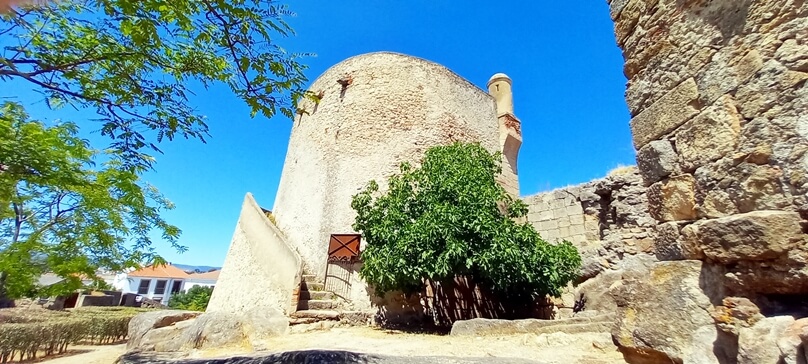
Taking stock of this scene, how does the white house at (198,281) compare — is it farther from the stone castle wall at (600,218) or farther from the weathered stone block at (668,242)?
the weathered stone block at (668,242)

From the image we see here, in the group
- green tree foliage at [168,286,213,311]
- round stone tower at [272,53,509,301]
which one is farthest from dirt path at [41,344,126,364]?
green tree foliage at [168,286,213,311]

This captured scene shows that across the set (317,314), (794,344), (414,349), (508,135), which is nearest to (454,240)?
(414,349)

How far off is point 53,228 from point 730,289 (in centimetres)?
1699

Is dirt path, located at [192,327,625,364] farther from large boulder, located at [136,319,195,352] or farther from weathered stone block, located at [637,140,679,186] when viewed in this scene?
weathered stone block, located at [637,140,679,186]

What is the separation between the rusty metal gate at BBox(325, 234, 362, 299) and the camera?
359 inches

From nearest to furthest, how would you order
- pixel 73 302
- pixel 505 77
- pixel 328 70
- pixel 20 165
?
pixel 20 165 → pixel 328 70 → pixel 505 77 → pixel 73 302

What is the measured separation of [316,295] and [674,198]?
8.26 m

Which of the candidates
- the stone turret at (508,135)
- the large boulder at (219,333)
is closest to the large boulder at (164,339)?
the large boulder at (219,333)

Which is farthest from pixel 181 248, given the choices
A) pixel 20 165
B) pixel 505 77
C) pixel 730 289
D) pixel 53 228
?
pixel 730 289

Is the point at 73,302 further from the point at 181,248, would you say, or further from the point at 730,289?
the point at 730,289

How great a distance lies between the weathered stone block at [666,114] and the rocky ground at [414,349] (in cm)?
219

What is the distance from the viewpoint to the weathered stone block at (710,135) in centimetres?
162

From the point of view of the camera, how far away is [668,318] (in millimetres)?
1707

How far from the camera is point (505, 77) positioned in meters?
15.2
